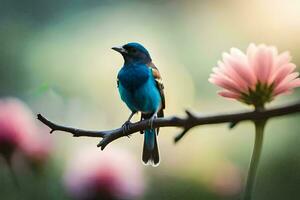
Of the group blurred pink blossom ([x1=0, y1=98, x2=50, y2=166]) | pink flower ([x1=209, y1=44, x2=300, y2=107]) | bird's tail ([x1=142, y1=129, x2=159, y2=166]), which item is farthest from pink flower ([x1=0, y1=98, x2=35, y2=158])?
pink flower ([x1=209, y1=44, x2=300, y2=107])

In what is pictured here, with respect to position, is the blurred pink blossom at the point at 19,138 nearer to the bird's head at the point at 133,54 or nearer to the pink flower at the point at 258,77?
the bird's head at the point at 133,54

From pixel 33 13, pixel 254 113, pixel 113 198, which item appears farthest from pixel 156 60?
pixel 254 113

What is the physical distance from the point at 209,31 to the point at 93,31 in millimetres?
174

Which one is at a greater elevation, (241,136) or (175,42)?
(175,42)

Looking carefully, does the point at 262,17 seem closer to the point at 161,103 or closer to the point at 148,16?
the point at 148,16

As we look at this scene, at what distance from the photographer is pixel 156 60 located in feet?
2.78

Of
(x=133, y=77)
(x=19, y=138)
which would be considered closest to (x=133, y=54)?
(x=133, y=77)

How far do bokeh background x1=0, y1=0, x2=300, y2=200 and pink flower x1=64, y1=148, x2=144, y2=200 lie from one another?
0.12m

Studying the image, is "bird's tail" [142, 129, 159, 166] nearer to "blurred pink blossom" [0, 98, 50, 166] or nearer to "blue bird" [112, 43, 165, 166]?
"blue bird" [112, 43, 165, 166]

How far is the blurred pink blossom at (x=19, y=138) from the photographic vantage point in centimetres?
62

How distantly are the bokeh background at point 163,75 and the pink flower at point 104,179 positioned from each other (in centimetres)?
12

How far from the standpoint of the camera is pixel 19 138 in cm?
63

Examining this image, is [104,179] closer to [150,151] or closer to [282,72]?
[150,151]

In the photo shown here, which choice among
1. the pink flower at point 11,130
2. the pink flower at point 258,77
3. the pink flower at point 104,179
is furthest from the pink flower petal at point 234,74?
the pink flower at point 11,130
